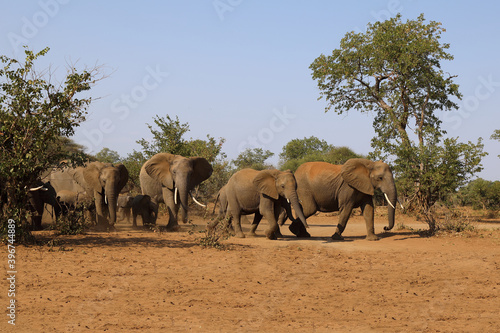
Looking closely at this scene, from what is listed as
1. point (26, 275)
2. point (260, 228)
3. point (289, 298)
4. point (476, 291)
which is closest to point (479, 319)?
point (476, 291)

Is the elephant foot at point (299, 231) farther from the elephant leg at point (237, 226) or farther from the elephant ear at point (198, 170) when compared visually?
the elephant ear at point (198, 170)

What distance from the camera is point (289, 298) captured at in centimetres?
947

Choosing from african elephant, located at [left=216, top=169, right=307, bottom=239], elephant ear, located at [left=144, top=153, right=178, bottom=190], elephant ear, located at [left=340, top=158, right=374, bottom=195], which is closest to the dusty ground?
african elephant, located at [left=216, top=169, right=307, bottom=239]

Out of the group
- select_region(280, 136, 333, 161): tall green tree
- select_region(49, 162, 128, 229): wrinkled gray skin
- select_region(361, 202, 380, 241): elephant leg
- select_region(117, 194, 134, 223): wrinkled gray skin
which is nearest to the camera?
select_region(361, 202, 380, 241): elephant leg

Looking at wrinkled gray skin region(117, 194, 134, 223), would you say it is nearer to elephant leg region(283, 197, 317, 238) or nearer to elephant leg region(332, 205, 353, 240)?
elephant leg region(283, 197, 317, 238)

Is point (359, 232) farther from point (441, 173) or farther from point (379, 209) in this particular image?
point (379, 209)

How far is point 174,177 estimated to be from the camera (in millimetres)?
18625

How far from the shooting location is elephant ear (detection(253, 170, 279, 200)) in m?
15.7

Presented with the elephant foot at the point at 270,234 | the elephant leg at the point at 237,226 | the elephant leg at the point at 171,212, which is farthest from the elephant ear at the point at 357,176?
the elephant leg at the point at 171,212

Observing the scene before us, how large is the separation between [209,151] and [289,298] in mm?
21773

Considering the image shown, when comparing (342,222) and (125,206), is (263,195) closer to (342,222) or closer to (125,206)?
(342,222)

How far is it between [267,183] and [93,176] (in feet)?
20.3

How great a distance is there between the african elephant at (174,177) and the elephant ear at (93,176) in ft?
5.27

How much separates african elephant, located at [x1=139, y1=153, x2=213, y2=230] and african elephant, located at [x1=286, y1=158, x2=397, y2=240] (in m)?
3.58
